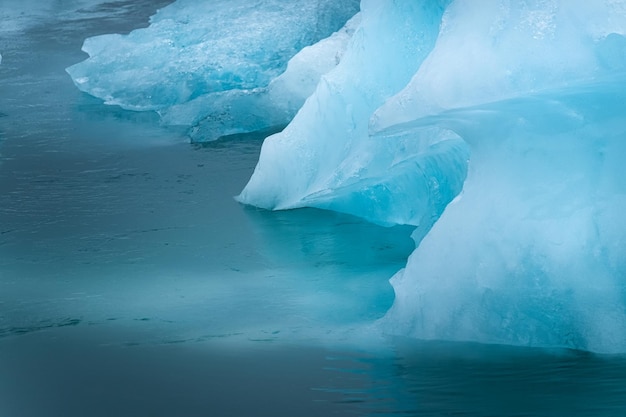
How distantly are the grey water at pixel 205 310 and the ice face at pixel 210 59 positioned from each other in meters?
1.08

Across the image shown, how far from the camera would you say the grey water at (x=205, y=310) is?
308cm

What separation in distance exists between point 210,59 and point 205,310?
430 cm

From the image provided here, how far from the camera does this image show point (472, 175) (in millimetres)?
3543

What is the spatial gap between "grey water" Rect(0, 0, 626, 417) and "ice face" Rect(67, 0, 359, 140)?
1079 mm

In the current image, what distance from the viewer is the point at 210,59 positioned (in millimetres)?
7945

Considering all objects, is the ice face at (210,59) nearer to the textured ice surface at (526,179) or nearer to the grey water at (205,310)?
the grey water at (205,310)

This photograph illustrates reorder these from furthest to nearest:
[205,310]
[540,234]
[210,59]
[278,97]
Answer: [210,59] < [278,97] < [205,310] < [540,234]

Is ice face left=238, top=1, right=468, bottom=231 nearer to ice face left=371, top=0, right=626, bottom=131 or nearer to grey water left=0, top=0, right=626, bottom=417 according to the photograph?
grey water left=0, top=0, right=626, bottom=417

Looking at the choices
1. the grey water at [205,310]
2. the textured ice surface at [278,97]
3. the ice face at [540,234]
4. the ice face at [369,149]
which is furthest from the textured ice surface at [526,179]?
the textured ice surface at [278,97]

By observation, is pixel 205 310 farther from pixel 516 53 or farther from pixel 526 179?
pixel 516 53

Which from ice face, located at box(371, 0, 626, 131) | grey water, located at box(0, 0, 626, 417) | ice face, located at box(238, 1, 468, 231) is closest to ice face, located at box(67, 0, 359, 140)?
grey water, located at box(0, 0, 626, 417)

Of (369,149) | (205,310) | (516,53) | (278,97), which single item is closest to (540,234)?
(516,53)

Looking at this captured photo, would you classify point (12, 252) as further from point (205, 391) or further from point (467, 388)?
point (467, 388)

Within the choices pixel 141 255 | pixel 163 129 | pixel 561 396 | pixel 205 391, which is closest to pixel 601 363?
pixel 561 396
